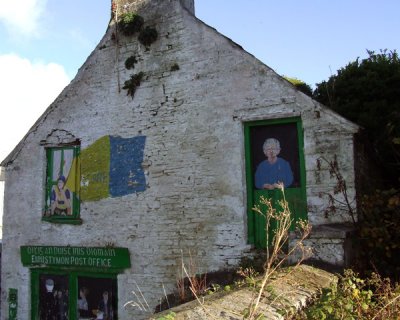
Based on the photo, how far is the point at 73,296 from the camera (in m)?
10.0

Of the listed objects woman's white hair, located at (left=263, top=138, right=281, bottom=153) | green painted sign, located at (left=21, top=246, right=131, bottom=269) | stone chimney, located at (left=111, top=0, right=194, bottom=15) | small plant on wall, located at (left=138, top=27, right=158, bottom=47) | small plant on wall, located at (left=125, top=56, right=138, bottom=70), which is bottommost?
green painted sign, located at (left=21, top=246, right=131, bottom=269)

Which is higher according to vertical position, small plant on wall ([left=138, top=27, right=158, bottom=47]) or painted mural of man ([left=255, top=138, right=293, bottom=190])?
small plant on wall ([left=138, top=27, right=158, bottom=47])

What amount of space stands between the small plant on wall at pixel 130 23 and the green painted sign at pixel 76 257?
519 centimetres

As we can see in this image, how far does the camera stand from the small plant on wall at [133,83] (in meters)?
9.61

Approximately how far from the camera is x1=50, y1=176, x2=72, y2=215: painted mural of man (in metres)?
10.4

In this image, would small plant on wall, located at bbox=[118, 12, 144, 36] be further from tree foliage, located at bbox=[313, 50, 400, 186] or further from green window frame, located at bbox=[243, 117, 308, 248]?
tree foliage, located at bbox=[313, 50, 400, 186]

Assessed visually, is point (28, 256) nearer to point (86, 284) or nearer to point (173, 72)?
point (86, 284)

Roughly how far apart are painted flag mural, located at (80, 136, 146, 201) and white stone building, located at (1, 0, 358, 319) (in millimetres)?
33

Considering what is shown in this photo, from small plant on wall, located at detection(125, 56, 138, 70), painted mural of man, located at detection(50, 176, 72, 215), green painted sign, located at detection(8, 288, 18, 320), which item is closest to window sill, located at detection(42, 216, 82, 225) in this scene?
painted mural of man, located at detection(50, 176, 72, 215)

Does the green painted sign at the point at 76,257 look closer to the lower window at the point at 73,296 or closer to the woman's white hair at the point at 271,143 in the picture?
the lower window at the point at 73,296

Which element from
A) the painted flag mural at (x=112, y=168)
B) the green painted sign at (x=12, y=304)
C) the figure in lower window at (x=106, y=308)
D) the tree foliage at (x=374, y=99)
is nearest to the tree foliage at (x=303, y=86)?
the tree foliage at (x=374, y=99)

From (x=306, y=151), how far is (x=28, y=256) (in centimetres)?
761

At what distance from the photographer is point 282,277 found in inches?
194

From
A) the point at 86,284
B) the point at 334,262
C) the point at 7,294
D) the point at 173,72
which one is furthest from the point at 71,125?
the point at 334,262
